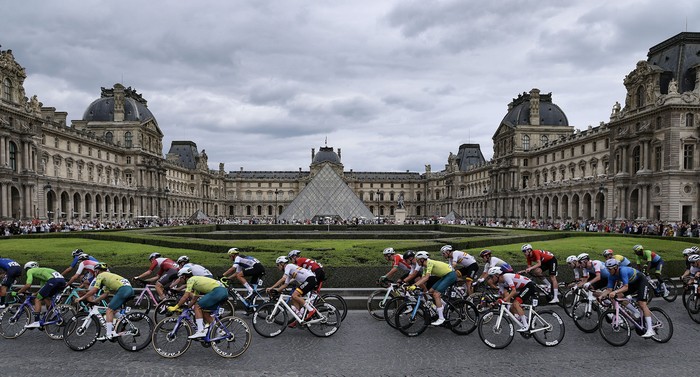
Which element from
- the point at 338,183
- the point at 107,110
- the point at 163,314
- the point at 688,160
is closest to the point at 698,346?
the point at 163,314

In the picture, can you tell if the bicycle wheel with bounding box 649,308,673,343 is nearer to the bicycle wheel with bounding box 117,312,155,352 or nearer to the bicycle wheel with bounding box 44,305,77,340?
the bicycle wheel with bounding box 117,312,155,352

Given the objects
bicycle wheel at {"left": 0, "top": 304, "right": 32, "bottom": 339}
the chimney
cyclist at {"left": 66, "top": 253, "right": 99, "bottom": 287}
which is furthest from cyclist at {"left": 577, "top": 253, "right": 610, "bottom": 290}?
the chimney

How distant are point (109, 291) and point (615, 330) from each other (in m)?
9.46

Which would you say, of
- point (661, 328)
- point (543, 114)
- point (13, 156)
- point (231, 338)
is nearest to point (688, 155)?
point (543, 114)

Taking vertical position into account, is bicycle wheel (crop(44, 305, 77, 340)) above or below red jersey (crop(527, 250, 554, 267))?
below

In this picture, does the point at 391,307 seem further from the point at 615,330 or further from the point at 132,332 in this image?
the point at 132,332

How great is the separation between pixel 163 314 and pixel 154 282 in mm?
1348

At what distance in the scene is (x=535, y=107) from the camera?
77812 millimetres

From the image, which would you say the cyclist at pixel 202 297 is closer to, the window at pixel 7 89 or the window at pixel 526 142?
the window at pixel 7 89

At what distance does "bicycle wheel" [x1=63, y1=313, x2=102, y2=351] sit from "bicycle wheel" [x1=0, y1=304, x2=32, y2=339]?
5.05 ft

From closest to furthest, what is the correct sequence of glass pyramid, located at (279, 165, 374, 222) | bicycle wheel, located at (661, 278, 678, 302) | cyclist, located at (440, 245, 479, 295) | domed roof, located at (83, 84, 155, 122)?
cyclist, located at (440, 245, 479, 295) < bicycle wheel, located at (661, 278, 678, 302) < glass pyramid, located at (279, 165, 374, 222) < domed roof, located at (83, 84, 155, 122)

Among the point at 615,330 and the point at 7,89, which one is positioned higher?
the point at 7,89

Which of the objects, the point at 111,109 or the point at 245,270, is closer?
the point at 245,270

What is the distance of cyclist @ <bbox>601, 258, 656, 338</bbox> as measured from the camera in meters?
9.02
